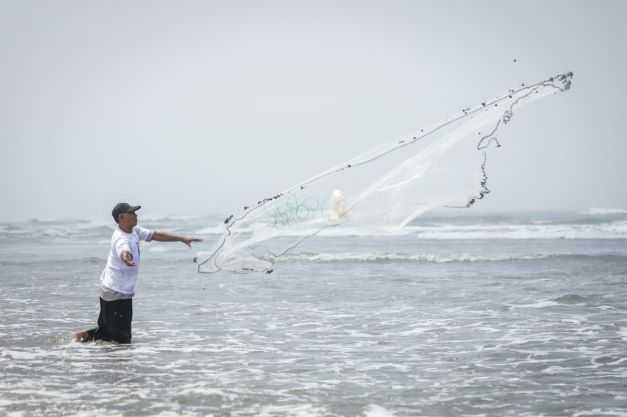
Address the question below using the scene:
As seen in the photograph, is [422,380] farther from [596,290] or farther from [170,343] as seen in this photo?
[596,290]

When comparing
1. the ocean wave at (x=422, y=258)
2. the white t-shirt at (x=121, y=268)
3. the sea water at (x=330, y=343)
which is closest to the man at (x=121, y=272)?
the white t-shirt at (x=121, y=268)

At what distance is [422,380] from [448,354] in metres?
1.23

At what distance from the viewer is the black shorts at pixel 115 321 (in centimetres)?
762

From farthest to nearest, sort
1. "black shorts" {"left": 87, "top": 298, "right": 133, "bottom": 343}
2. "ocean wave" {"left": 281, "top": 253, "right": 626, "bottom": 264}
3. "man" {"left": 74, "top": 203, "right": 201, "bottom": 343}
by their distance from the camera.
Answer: "ocean wave" {"left": 281, "top": 253, "right": 626, "bottom": 264} < "black shorts" {"left": 87, "top": 298, "right": 133, "bottom": 343} < "man" {"left": 74, "top": 203, "right": 201, "bottom": 343}

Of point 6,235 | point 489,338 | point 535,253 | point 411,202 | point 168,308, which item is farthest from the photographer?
point 6,235

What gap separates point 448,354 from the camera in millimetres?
7254

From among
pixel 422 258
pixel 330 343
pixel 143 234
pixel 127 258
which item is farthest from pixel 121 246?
pixel 422 258

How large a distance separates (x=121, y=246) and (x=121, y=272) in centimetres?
31

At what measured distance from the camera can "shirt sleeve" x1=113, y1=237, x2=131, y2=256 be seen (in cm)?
738

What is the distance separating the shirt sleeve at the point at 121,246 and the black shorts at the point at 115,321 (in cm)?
56

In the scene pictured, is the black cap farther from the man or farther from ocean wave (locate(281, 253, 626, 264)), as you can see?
ocean wave (locate(281, 253, 626, 264))

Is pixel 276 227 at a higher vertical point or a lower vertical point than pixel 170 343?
higher

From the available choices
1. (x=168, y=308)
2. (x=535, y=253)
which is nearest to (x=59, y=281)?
(x=168, y=308)

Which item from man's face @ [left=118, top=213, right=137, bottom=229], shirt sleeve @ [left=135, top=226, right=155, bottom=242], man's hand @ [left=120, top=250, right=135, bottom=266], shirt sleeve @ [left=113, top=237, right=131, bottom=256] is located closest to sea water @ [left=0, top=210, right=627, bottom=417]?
man's hand @ [left=120, top=250, right=135, bottom=266]
